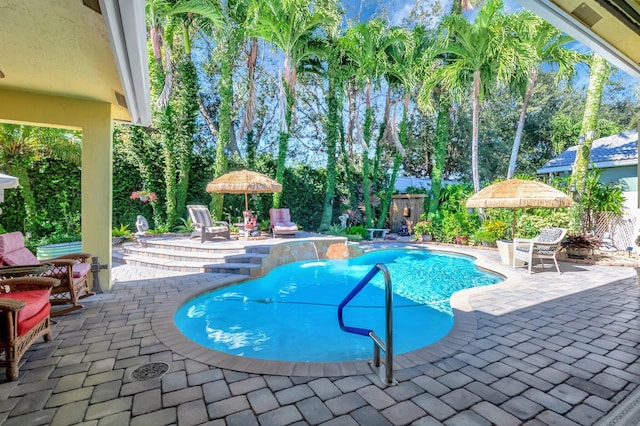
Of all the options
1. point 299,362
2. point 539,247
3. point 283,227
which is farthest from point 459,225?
point 299,362

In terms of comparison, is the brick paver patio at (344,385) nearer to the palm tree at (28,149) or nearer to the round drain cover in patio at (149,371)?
the round drain cover in patio at (149,371)

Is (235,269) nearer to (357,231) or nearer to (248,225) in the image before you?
(248,225)

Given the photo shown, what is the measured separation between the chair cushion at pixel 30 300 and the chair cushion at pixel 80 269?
1.23 metres

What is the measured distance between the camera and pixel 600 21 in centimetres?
278

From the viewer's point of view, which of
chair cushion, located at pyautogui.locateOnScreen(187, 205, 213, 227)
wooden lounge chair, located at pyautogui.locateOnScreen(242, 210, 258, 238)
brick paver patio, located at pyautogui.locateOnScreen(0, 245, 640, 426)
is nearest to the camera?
brick paver patio, located at pyautogui.locateOnScreen(0, 245, 640, 426)

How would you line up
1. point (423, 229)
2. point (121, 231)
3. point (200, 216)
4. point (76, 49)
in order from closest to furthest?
point (76, 49)
point (200, 216)
point (121, 231)
point (423, 229)

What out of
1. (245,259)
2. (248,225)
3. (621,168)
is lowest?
(245,259)

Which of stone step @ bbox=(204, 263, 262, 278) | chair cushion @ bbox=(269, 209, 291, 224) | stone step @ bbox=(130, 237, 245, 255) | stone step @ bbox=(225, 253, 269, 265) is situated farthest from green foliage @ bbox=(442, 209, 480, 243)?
stone step @ bbox=(204, 263, 262, 278)

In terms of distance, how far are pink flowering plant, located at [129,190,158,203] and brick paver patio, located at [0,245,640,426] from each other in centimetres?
789

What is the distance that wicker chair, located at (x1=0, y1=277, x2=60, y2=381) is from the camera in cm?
287

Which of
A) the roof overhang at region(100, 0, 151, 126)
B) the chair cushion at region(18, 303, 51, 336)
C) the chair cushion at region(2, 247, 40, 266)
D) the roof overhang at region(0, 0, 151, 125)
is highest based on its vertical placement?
the roof overhang at region(0, 0, 151, 125)

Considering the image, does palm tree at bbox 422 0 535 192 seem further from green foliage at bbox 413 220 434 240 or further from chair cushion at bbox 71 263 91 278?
chair cushion at bbox 71 263 91 278

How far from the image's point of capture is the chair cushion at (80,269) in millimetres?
4881

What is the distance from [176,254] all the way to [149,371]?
603 cm
